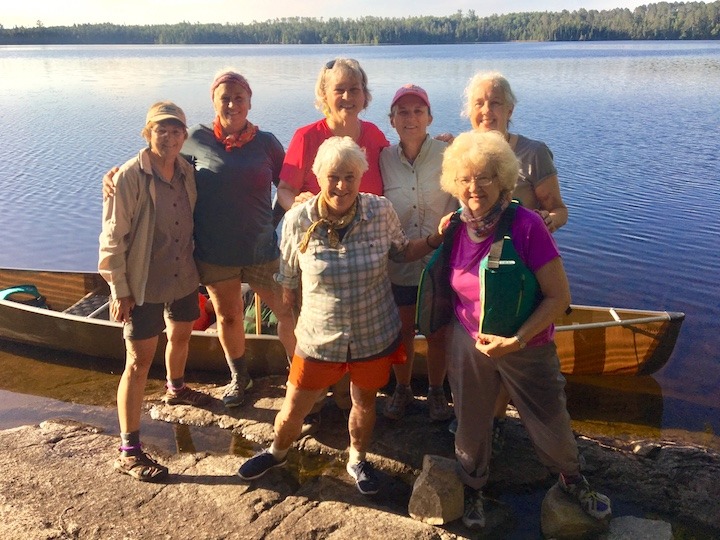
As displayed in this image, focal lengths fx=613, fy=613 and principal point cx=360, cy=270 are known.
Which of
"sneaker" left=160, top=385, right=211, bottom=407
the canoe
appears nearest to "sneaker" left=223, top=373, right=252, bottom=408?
"sneaker" left=160, top=385, right=211, bottom=407

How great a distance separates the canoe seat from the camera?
599 centimetres

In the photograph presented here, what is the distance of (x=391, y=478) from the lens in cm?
368

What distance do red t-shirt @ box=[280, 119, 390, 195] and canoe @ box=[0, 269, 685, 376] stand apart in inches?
62.9

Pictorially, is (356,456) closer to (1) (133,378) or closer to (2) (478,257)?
(1) (133,378)

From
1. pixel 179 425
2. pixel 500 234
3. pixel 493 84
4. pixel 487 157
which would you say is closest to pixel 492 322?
pixel 500 234

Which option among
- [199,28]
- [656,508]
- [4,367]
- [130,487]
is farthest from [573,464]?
[199,28]

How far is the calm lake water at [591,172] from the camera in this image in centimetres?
711

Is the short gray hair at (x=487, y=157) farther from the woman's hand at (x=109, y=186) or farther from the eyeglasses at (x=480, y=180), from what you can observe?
the woman's hand at (x=109, y=186)

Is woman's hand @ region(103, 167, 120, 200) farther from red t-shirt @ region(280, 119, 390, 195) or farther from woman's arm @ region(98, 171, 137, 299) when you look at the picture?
red t-shirt @ region(280, 119, 390, 195)

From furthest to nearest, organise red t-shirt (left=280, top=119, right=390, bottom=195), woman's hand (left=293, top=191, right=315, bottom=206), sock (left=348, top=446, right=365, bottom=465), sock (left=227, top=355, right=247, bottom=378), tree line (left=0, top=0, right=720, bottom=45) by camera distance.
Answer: tree line (left=0, top=0, right=720, bottom=45)
sock (left=227, top=355, right=247, bottom=378)
sock (left=348, top=446, right=365, bottom=465)
red t-shirt (left=280, top=119, right=390, bottom=195)
woman's hand (left=293, top=191, right=315, bottom=206)

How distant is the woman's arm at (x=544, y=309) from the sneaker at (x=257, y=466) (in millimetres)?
1562

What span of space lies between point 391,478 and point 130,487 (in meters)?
1.52

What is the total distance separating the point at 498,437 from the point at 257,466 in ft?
4.83

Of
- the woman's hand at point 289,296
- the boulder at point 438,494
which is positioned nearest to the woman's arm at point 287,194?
the woman's hand at point 289,296
